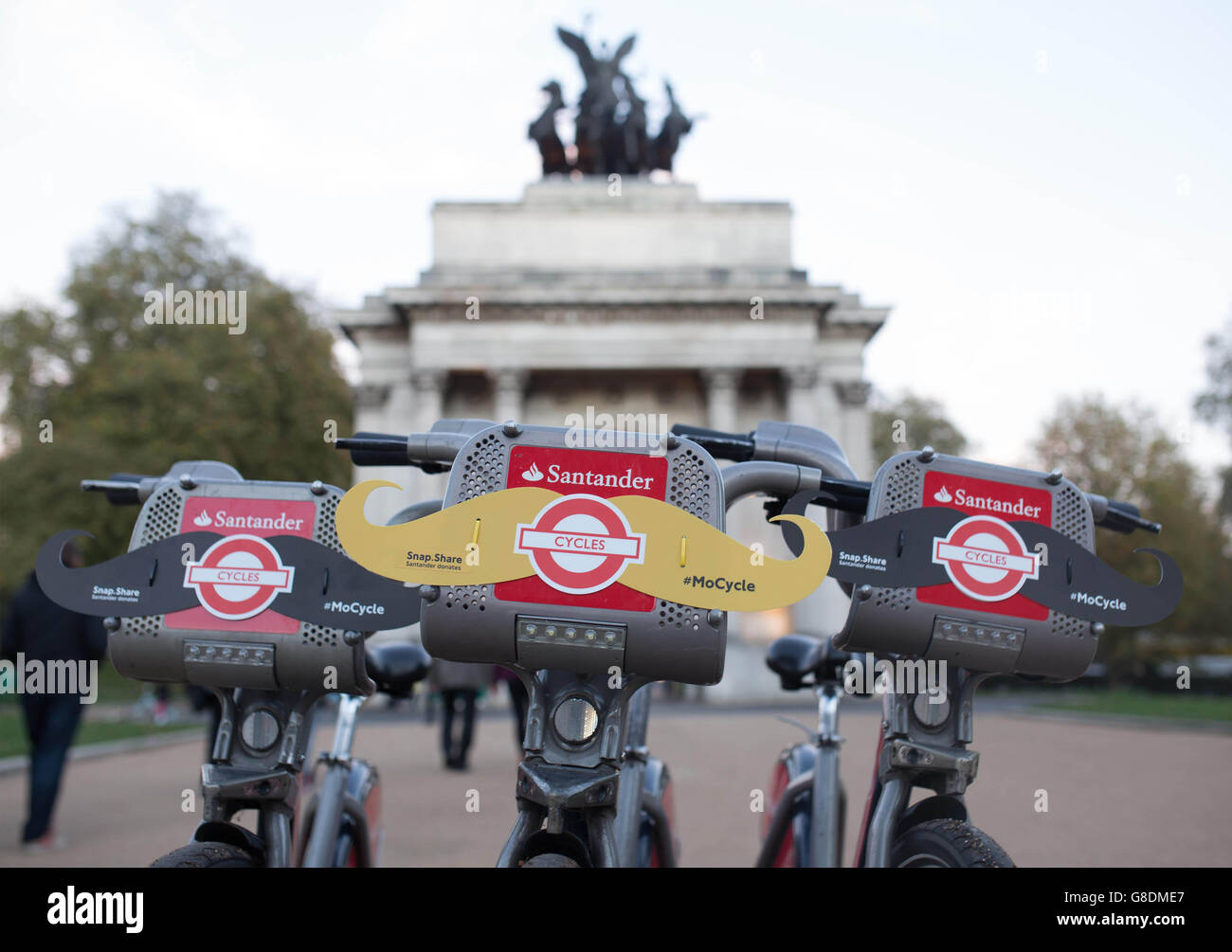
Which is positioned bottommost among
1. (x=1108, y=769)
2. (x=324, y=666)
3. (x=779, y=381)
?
(x=1108, y=769)

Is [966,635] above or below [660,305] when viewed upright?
below

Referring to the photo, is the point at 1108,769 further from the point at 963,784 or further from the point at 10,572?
the point at 10,572

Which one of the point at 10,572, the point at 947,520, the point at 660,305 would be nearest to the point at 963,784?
the point at 947,520

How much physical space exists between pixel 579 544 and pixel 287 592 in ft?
2.49

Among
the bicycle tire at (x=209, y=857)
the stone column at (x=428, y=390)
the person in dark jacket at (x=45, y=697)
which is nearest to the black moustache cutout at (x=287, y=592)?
the bicycle tire at (x=209, y=857)

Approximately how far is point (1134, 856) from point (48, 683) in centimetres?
628

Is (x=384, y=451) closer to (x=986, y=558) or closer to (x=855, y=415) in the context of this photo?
(x=986, y=558)

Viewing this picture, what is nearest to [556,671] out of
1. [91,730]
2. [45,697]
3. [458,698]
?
[45,697]

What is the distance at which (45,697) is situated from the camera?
650 cm

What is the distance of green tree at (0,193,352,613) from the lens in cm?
2617

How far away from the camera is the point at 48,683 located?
6133 mm

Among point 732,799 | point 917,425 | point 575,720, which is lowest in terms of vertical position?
point 732,799

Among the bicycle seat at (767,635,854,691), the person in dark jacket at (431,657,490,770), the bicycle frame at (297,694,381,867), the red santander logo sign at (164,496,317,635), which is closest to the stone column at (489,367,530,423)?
the person in dark jacket at (431,657,490,770)
